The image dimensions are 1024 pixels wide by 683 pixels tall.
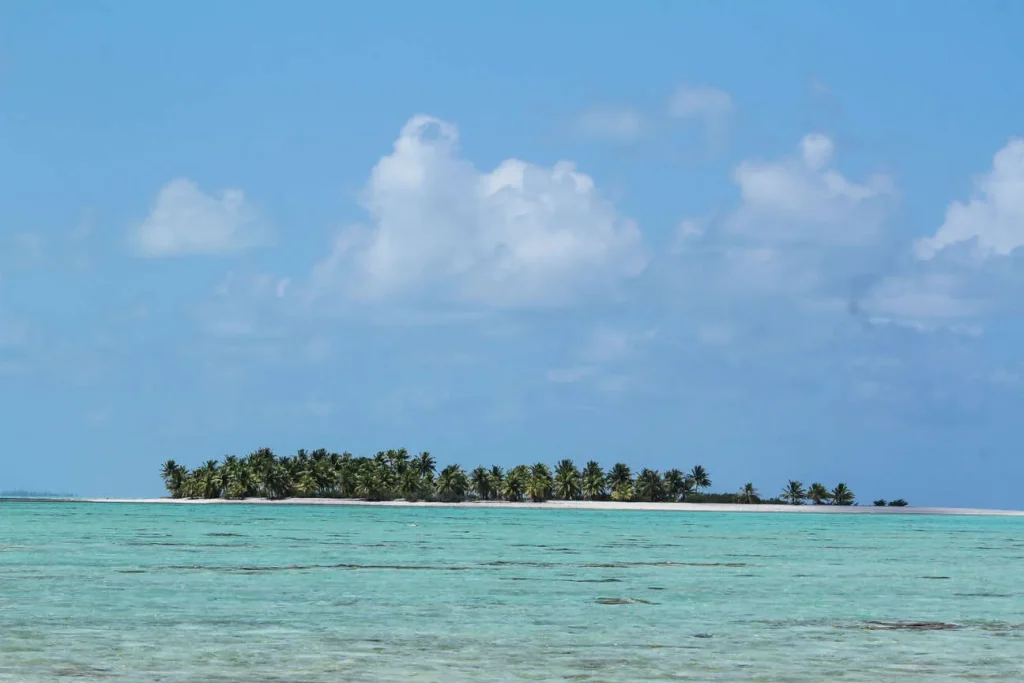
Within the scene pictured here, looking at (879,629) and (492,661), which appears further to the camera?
(879,629)

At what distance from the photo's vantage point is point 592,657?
25.9m

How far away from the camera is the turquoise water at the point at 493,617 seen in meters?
24.2

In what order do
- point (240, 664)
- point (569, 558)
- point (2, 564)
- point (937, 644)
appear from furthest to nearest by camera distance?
point (569, 558)
point (2, 564)
point (937, 644)
point (240, 664)

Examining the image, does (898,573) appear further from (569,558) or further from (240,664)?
(240,664)

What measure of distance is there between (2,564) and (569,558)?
2848 cm

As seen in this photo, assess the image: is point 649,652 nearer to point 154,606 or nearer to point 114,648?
point 114,648

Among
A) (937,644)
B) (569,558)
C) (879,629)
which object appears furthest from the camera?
(569,558)

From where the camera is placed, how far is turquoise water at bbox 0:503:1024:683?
2423 cm

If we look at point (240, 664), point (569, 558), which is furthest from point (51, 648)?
point (569, 558)

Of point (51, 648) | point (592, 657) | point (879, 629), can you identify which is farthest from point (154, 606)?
point (879, 629)

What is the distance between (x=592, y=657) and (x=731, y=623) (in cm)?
837

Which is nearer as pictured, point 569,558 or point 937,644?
point 937,644

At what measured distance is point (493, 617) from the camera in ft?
111

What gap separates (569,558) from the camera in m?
64.2
